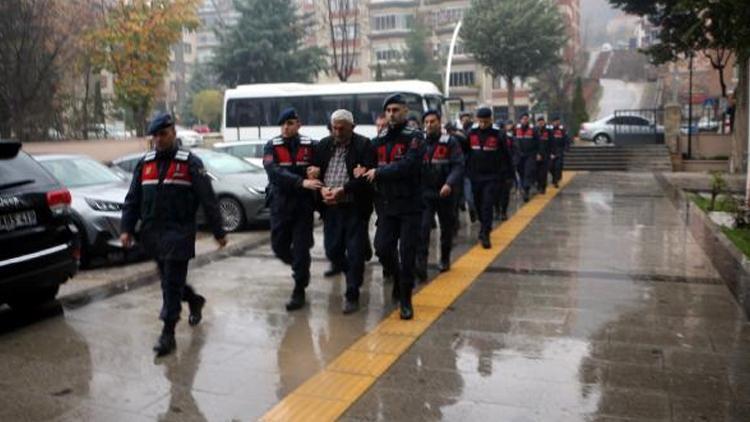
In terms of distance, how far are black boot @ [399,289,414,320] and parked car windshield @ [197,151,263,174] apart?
6.48 meters

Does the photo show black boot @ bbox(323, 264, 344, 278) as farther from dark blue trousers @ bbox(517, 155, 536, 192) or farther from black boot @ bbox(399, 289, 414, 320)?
dark blue trousers @ bbox(517, 155, 536, 192)

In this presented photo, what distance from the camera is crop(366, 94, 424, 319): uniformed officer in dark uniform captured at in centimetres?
589

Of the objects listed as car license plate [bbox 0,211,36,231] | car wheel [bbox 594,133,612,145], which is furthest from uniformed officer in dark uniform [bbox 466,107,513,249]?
car wheel [bbox 594,133,612,145]

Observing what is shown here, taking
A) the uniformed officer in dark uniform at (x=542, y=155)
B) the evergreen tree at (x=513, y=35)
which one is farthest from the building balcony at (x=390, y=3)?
A: the uniformed officer in dark uniform at (x=542, y=155)

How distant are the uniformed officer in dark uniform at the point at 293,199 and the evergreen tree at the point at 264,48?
3471 centimetres

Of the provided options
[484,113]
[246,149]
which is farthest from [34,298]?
[246,149]

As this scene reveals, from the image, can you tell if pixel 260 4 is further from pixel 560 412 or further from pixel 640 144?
pixel 560 412

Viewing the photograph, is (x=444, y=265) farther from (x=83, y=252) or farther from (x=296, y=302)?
(x=83, y=252)

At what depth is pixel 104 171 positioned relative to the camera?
1011 centimetres

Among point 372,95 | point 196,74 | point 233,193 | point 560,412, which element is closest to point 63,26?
point 372,95

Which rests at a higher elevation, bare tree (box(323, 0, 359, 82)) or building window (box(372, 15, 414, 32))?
building window (box(372, 15, 414, 32))

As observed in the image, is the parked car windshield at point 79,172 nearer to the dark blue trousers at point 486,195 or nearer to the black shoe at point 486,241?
the dark blue trousers at point 486,195

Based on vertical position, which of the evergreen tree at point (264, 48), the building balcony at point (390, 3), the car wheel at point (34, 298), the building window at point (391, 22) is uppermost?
the building balcony at point (390, 3)

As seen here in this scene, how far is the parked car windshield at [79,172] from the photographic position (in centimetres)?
948
